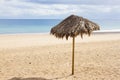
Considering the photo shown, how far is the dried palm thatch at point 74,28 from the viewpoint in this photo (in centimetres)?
810

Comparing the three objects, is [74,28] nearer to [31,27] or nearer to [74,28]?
[74,28]

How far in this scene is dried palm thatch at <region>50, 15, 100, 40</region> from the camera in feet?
26.6

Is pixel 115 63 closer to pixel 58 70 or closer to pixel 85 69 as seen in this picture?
pixel 85 69

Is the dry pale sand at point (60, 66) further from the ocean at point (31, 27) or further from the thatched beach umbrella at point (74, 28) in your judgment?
the ocean at point (31, 27)

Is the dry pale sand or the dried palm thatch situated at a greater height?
the dried palm thatch

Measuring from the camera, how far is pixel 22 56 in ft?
40.2

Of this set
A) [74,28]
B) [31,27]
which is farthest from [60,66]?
[31,27]

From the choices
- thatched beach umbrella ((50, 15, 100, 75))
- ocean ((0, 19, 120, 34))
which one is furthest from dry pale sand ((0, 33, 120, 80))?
ocean ((0, 19, 120, 34))

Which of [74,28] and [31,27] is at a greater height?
[31,27]

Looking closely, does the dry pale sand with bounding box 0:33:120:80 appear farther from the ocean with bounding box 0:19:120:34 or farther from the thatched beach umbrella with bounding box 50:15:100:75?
the ocean with bounding box 0:19:120:34

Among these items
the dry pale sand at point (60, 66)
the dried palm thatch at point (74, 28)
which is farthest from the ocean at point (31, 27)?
the dried palm thatch at point (74, 28)

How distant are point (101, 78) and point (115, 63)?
2204 millimetres

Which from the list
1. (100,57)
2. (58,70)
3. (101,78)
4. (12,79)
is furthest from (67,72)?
(100,57)

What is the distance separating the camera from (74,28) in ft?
26.6
